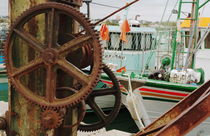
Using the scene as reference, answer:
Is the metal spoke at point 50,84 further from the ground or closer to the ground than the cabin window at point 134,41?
closer to the ground

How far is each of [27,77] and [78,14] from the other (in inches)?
27.6

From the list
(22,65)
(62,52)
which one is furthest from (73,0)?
(22,65)

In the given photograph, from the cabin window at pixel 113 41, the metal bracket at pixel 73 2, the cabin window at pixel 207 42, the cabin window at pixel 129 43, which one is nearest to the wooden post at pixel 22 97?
the metal bracket at pixel 73 2

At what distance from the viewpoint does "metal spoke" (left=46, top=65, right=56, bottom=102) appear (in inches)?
79.3

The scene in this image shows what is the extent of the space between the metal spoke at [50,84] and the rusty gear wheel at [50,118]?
102 mm

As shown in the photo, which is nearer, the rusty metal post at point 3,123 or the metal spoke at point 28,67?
the metal spoke at point 28,67

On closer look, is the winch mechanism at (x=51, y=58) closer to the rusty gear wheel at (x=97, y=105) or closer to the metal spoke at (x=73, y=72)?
the metal spoke at (x=73, y=72)

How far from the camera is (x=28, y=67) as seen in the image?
2066 millimetres

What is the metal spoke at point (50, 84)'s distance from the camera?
2.01 metres

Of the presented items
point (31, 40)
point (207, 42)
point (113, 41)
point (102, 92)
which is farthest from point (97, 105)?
point (113, 41)

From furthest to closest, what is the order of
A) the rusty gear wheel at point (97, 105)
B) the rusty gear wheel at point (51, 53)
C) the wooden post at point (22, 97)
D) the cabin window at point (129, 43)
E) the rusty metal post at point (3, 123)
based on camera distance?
1. the cabin window at point (129, 43)
2. the rusty gear wheel at point (97, 105)
3. the rusty metal post at point (3, 123)
4. the wooden post at point (22, 97)
5. the rusty gear wheel at point (51, 53)

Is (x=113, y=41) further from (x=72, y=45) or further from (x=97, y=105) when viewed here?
(x=72, y=45)

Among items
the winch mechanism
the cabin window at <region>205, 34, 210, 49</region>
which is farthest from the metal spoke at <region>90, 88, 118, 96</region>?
the cabin window at <region>205, 34, 210, 49</region>

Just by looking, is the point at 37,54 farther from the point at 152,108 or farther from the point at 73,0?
the point at 152,108
